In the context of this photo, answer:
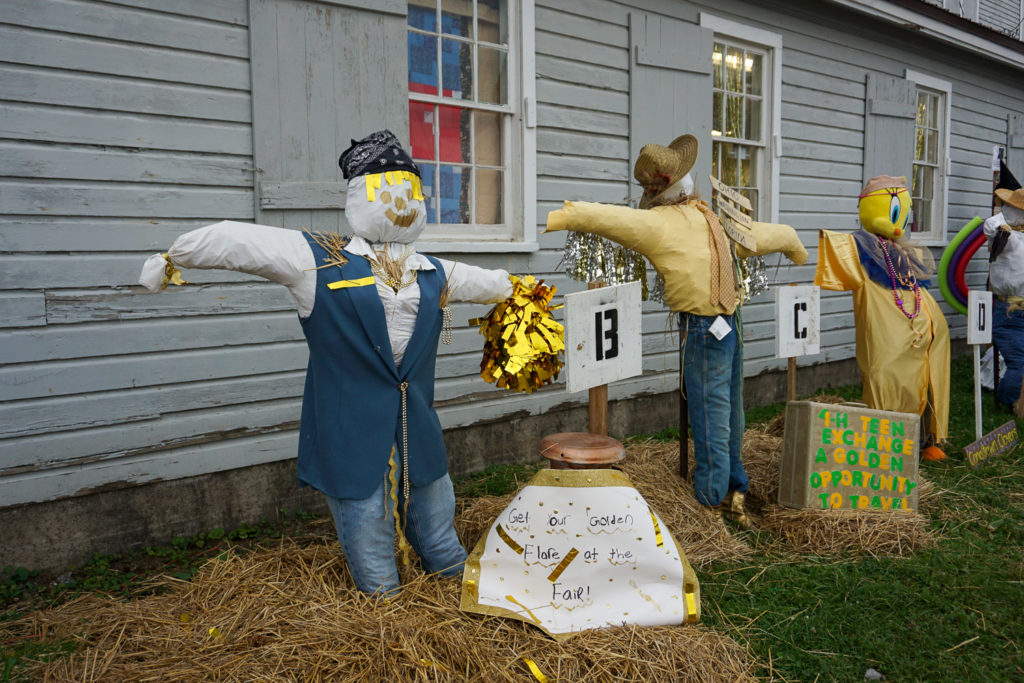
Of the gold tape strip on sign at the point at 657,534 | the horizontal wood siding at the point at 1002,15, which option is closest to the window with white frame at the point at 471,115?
the gold tape strip on sign at the point at 657,534

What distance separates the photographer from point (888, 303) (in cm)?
495

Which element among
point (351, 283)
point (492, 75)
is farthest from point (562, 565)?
point (492, 75)

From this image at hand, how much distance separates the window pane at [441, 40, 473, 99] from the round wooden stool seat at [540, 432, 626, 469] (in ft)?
9.34

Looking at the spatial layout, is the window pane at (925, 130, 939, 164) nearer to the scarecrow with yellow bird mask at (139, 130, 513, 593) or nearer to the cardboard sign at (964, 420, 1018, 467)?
the cardboard sign at (964, 420, 1018, 467)

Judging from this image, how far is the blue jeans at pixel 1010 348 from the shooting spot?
6852 mm

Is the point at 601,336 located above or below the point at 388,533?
above

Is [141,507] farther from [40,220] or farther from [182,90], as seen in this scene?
[182,90]

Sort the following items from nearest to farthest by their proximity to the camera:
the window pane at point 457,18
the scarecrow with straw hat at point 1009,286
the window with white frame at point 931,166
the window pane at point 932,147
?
the window pane at point 457,18
the scarecrow with straw hat at point 1009,286
the window with white frame at point 931,166
the window pane at point 932,147

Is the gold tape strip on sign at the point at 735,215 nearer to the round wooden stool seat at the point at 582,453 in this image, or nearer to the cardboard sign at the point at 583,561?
the round wooden stool seat at the point at 582,453

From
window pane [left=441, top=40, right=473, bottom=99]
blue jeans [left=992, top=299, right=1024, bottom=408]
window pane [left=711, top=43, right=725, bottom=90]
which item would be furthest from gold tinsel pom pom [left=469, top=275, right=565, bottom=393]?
blue jeans [left=992, top=299, right=1024, bottom=408]

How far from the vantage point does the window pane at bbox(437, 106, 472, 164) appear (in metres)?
4.89

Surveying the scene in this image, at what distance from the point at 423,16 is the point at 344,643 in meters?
3.74

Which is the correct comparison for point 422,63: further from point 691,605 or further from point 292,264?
point 691,605

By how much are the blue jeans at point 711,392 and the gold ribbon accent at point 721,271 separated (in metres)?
0.10
